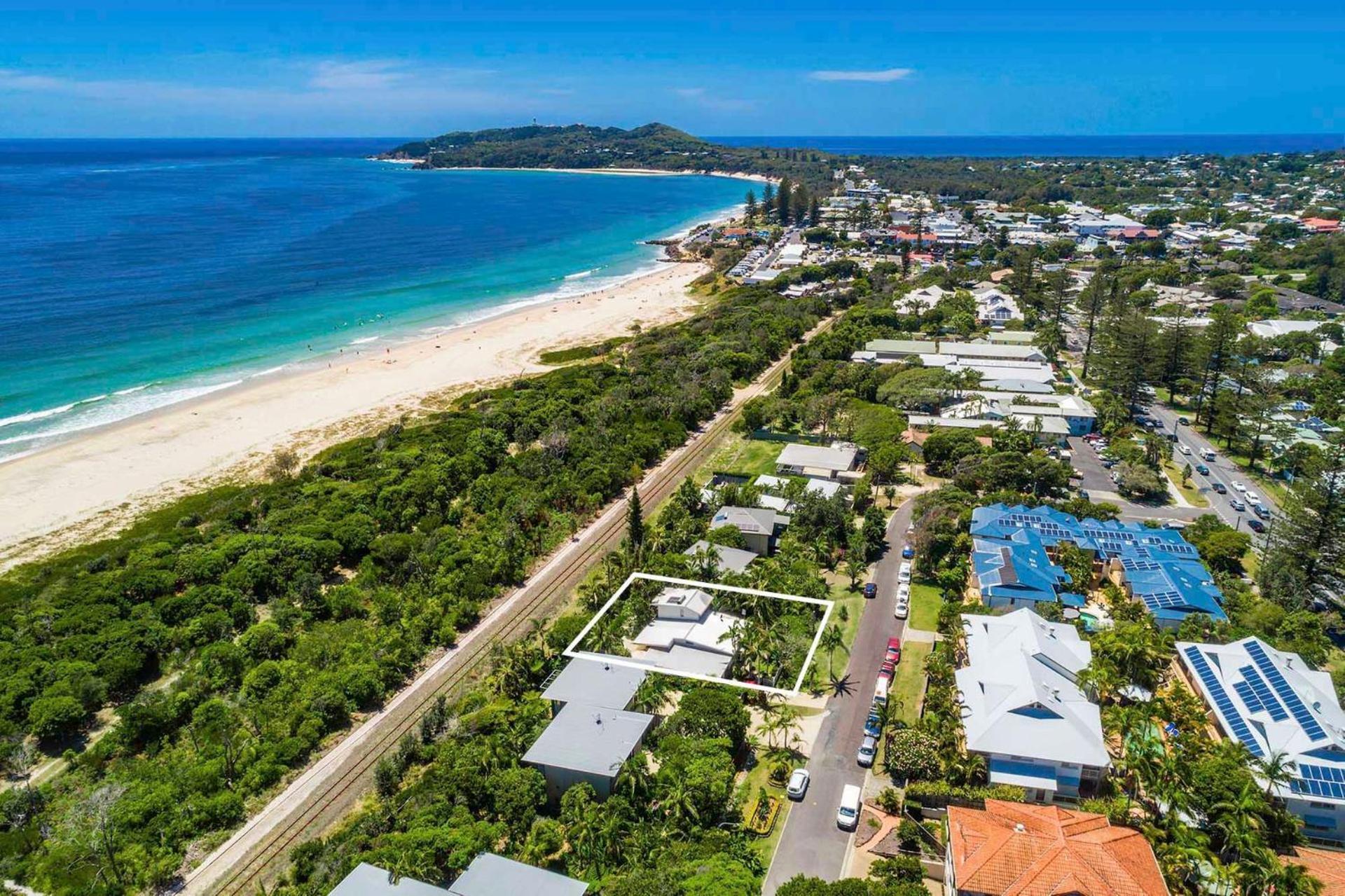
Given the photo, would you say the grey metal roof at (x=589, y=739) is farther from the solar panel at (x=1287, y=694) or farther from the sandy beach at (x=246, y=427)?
the sandy beach at (x=246, y=427)

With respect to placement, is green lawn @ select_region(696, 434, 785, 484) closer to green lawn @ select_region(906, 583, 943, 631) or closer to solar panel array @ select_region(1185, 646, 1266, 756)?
green lawn @ select_region(906, 583, 943, 631)

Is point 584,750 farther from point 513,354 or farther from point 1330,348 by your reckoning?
point 1330,348

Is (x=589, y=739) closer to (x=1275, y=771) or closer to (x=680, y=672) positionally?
(x=680, y=672)

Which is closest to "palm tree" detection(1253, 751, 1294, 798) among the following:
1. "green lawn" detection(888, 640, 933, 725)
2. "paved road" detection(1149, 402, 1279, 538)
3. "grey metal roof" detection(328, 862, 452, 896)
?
"green lawn" detection(888, 640, 933, 725)

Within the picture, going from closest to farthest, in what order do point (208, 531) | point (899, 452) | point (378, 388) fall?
1. point (208, 531)
2. point (899, 452)
3. point (378, 388)

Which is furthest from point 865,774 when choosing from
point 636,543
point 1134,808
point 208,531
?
point 208,531

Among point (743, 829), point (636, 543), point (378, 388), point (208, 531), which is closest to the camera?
point (743, 829)
